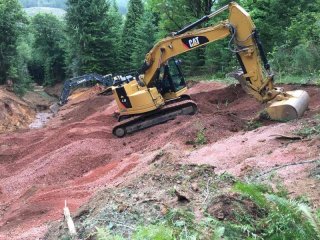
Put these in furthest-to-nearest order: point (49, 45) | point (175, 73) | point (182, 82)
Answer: point (49, 45) → point (182, 82) → point (175, 73)

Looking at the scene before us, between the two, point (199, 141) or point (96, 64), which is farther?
point (96, 64)

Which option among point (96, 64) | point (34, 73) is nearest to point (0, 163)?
point (96, 64)

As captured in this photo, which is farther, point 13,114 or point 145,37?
point 145,37

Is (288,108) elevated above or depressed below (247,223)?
below

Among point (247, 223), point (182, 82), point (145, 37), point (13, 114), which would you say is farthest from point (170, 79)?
point (145, 37)

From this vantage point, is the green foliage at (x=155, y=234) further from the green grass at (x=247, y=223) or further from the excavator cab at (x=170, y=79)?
the excavator cab at (x=170, y=79)

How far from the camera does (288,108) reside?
12.0 meters

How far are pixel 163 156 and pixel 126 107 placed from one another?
17.2ft

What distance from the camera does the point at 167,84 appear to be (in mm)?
16391

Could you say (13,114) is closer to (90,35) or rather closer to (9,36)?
(9,36)

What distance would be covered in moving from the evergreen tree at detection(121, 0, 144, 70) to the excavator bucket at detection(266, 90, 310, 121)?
2461cm

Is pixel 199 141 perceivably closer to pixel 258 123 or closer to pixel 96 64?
pixel 258 123

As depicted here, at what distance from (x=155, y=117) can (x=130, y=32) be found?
25.2m

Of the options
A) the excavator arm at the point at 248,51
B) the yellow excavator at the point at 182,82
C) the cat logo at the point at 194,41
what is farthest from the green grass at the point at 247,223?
the cat logo at the point at 194,41
